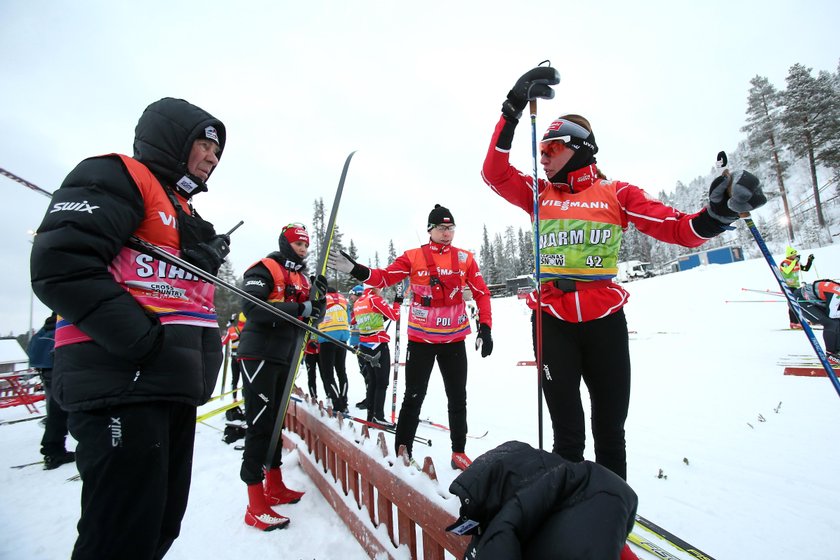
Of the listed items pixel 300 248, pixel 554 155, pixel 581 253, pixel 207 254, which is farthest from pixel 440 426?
pixel 207 254

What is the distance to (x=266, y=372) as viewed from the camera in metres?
3.30

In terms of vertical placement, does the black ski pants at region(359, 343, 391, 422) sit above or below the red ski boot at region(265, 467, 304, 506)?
above

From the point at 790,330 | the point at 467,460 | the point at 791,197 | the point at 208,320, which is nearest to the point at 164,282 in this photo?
the point at 208,320

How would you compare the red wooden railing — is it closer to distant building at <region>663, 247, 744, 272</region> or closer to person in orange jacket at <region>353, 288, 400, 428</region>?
person in orange jacket at <region>353, 288, 400, 428</region>

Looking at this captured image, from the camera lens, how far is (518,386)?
7930mm

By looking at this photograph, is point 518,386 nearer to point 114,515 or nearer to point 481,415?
point 481,415

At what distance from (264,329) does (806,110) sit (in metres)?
44.7

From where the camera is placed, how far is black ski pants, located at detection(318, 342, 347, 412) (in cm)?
661

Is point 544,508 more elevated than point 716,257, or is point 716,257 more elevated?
point 716,257

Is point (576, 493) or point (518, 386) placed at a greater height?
point (576, 493)

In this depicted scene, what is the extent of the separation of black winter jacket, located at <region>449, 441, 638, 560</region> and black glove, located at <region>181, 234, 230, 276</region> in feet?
5.02

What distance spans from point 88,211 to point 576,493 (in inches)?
77.5

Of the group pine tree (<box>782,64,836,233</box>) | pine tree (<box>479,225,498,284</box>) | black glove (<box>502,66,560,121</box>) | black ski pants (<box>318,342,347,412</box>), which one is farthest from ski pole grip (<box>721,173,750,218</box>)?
pine tree (<box>479,225,498,284</box>)

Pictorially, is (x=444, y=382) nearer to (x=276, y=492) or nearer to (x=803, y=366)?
(x=276, y=492)
